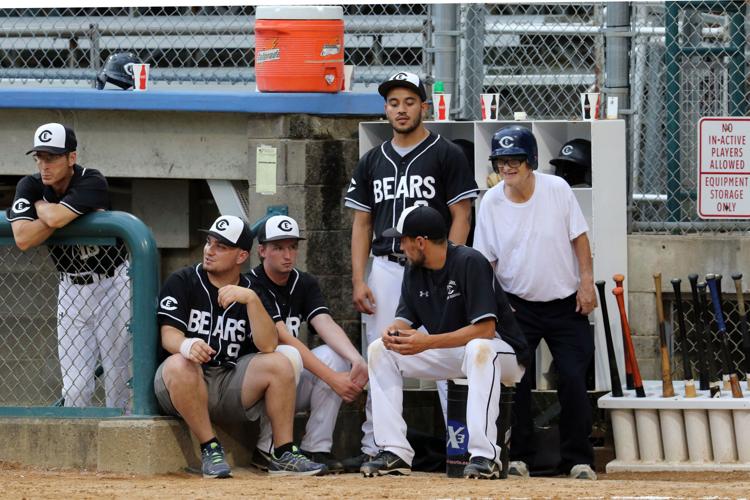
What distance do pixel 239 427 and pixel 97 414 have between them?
2.34 feet

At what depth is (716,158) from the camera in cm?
755

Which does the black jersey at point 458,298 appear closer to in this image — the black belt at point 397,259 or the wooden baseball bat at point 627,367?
the black belt at point 397,259

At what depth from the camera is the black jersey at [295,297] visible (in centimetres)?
684

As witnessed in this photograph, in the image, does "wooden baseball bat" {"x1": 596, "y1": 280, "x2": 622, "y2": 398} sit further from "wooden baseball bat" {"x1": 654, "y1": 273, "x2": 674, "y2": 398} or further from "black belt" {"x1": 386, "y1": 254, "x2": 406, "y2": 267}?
"black belt" {"x1": 386, "y1": 254, "x2": 406, "y2": 267}

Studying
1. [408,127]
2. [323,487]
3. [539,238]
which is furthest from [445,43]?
[323,487]

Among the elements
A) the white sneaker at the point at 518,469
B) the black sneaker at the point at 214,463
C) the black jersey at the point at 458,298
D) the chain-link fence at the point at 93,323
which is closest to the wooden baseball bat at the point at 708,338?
the white sneaker at the point at 518,469

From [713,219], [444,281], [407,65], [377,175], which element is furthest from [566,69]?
[444,281]

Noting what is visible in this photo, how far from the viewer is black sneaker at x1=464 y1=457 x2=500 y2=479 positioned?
19.6 feet

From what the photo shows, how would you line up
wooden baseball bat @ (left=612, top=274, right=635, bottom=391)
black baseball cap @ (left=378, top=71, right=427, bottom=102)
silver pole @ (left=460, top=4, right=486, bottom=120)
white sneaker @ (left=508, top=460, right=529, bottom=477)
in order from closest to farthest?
1. white sneaker @ (left=508, top=460, right=529, bottom=477)
2. black baseball cap @ (left=378, top=71, right=427, bottom=102)
3. wooden baseball bat @ (left=612, top=274, right=635, bottom=391)
4. silver pole @ (left=460, top=4, right=486, bottom=120)

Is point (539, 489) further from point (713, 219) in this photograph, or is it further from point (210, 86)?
point (210, 86)

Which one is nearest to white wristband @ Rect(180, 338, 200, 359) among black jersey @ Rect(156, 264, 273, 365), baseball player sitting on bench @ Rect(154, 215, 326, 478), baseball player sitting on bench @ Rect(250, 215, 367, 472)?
baseball player sitting on bench @ Rect(154, 215, 326, 478)

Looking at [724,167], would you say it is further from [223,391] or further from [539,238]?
[223,391]

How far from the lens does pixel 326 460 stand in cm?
671

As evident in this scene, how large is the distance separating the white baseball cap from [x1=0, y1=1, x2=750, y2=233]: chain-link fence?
172 centimetres
